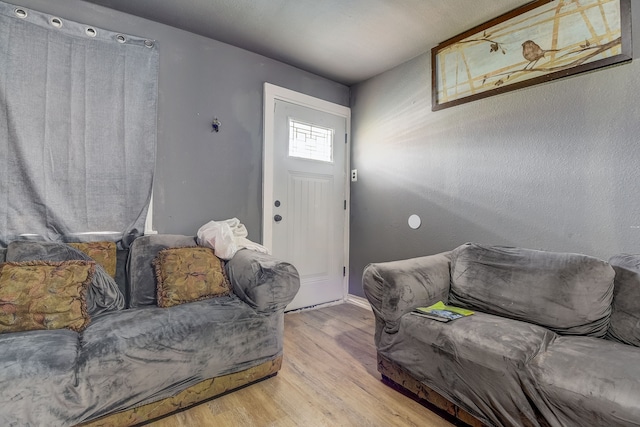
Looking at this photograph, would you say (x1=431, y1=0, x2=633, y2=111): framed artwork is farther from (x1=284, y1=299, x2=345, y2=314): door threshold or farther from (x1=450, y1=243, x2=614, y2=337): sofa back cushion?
(x1=284, y1=299, x2=345, y2=314): door threshold

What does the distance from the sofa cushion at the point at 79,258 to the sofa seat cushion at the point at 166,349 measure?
5.1 inches

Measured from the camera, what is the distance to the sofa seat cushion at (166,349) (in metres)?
1.28

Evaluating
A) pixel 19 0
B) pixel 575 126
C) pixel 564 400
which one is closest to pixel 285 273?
pixel 564 400

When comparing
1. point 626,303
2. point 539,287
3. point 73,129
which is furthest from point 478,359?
point 73,129

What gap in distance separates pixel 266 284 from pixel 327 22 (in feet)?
6.31

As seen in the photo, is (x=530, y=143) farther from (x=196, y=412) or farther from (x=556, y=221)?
(x=196, y=412)

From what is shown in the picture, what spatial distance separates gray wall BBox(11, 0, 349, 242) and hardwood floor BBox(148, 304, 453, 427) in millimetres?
1231

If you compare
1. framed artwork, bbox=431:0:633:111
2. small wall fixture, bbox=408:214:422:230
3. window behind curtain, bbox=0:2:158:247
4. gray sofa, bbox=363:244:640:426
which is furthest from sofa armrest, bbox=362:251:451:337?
window behind curtain, bbox=0:2:158:247

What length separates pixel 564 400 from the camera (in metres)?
1.09

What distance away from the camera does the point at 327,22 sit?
2203 mm

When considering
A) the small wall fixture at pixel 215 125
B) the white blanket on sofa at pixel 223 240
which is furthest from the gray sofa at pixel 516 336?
the small wall fixture at pixel 215 125

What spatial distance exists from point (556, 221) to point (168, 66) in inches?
117

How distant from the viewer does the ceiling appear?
79.4 inches

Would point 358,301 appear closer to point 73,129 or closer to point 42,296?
point 42,296
